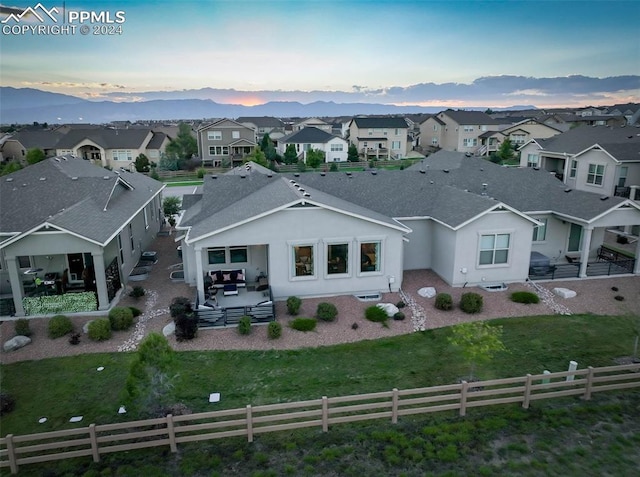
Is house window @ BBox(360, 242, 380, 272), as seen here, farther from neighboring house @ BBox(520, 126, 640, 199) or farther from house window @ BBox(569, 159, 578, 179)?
house window @ BBox(569, 159, 578, 179)

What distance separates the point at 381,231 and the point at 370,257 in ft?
4.36

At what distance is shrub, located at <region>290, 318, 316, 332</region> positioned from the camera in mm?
17406

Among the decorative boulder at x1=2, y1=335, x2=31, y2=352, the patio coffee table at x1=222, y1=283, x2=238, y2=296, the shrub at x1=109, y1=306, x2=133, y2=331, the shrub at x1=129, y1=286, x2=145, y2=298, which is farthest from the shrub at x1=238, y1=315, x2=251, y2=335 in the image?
the decorative boulder at x1=2, y1=335, x2=31, y2=352

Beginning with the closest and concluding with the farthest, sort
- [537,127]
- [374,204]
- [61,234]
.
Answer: [61,234] < [374,204] < [537,127]

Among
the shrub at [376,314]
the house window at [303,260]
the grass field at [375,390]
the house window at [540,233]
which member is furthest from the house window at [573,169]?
the house window at [303,260]

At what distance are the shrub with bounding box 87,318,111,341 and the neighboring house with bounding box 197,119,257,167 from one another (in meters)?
57.5

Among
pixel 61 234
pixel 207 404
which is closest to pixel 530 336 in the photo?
pixel 207 404

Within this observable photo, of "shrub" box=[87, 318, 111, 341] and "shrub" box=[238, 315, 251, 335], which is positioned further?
"shrub" box=[238, 315, 251, 335]

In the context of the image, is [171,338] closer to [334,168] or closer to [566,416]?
[566,416]

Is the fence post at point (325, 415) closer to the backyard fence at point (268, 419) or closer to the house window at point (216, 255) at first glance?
the backyard fence at point (268, 419)

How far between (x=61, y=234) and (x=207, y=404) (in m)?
10.2

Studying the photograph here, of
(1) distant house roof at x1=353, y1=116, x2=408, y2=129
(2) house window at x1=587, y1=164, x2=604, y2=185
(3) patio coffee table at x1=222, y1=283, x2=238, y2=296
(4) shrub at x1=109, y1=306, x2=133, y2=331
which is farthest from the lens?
(1) distant house roof at x1=353, y1=116, x2=408, y2=129

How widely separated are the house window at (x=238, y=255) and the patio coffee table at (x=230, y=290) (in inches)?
66.5

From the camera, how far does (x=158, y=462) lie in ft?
34.6
